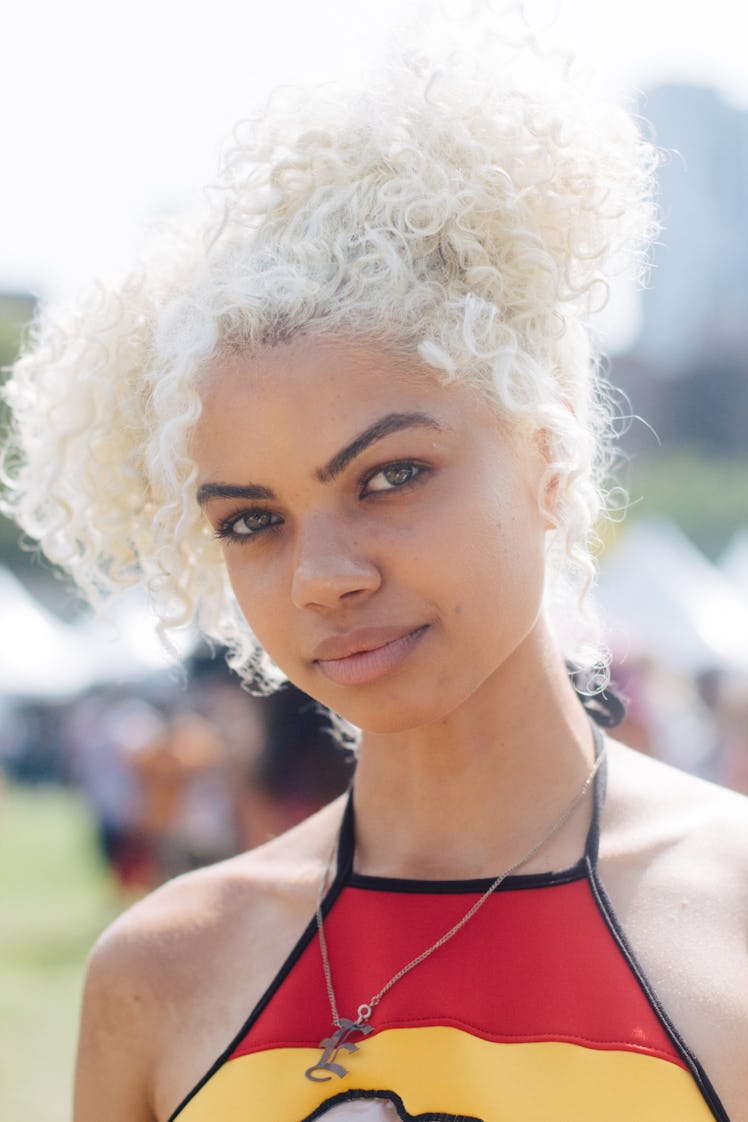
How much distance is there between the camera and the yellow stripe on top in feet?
5.16

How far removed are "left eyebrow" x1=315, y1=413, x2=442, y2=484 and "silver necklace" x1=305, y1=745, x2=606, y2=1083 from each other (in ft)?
2.05

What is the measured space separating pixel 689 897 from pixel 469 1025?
35 cm

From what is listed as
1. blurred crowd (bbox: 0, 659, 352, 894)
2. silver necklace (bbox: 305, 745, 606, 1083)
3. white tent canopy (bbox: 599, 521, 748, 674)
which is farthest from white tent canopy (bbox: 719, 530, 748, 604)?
silver necklace (bbox: 305, 745, 606, 1083)

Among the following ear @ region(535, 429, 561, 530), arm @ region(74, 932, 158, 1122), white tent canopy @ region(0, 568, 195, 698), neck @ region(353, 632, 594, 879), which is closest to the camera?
ear @ region(535, 429, 561, 530)

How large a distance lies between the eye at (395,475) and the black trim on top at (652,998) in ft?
2.01

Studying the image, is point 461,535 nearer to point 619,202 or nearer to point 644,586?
point 619,202

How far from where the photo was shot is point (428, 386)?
169cm

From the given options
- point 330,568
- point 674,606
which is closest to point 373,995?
point 330,568

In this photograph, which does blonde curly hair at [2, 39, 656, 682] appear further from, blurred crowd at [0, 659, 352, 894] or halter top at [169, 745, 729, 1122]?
blurred crowd at [0, 659, 352, 894]

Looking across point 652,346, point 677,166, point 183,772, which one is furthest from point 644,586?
point 652,346

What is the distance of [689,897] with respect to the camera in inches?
68.7

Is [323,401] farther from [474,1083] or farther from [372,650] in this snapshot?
[474,1083]

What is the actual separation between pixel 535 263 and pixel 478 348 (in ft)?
0.58

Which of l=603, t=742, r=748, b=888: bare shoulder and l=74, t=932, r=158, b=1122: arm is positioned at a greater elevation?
l=603, t=742, r=748, b=888: bare shoulder
